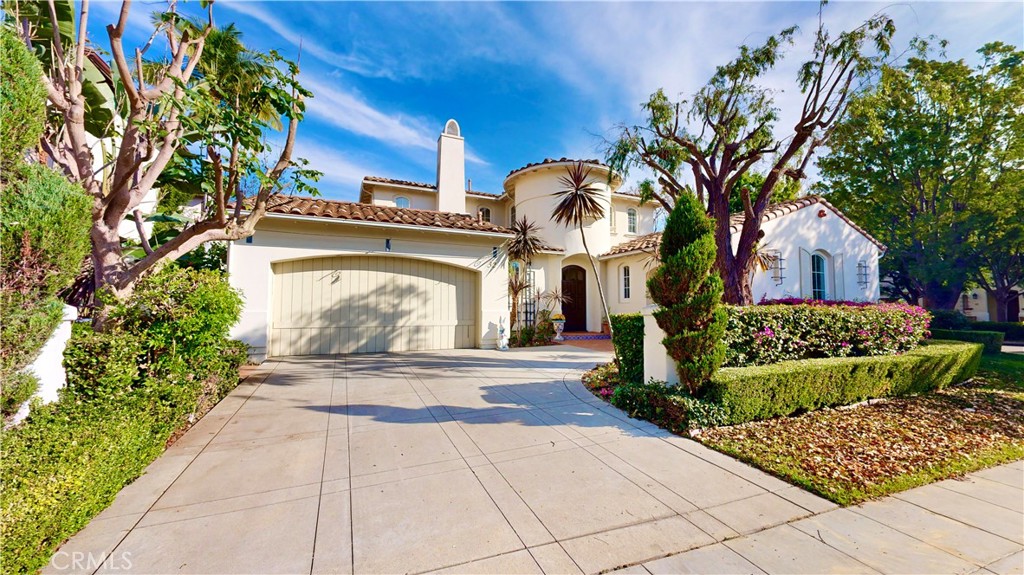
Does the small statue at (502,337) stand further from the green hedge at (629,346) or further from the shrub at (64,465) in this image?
the shrub at (64,465)

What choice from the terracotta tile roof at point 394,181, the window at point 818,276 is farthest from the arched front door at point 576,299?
the window at point 818,276

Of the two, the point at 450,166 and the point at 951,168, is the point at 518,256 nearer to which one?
the point at 450,166

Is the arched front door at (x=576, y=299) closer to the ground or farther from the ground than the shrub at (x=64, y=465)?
farther from the ground

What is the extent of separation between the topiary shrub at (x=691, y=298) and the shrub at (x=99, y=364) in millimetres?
6447

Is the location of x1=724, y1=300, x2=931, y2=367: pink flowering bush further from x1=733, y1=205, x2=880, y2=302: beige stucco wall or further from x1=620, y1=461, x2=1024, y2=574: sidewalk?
x1=733, y1=205, x2=880, y2=302: beige stucco wall

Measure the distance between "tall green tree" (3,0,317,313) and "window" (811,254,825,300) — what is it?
56.5ft

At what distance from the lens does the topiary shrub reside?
5.15 m

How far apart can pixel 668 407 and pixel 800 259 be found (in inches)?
513

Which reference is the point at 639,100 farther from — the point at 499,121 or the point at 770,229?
the point at 770,229

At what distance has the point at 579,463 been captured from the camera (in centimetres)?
397

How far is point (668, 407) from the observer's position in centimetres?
504

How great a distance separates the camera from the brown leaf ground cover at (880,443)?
3.68 m

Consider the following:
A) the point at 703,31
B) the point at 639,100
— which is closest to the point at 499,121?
the point at 639,100

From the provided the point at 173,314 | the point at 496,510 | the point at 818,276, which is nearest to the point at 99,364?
the point at 173,314
